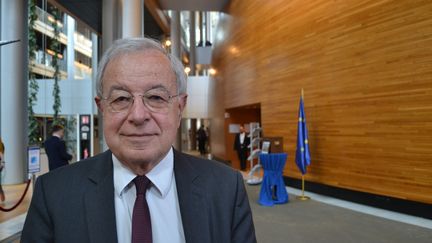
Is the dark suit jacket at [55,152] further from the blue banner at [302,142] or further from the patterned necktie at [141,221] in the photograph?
the patterned necktie at [141,221]

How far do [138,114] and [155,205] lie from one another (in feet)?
1.05

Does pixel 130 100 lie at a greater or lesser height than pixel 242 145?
greater

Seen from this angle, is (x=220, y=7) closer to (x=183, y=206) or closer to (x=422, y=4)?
(x=422, y=4)

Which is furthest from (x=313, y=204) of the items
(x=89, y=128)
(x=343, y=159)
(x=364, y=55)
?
(x=89, y=128)

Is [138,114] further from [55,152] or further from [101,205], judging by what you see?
[55,152]

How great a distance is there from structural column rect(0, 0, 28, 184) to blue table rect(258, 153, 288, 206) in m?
6.68

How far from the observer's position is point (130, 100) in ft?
3.39

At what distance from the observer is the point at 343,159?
6.59 meters

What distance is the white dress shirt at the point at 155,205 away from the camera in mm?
1088

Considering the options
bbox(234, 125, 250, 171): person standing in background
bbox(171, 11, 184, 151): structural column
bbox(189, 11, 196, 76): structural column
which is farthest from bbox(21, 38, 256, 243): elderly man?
bbox(189, 11, 196, 76): structural column

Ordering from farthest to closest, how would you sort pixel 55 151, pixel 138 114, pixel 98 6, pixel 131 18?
pixel 98 6
pixel 131 18
pixel 55 151
pixel 138 114

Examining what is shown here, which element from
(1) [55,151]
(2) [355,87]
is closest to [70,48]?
(1) [55,151]

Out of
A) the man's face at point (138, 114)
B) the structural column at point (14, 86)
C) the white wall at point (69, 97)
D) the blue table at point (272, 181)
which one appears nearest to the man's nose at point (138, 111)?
the man's face at point (138, 114)

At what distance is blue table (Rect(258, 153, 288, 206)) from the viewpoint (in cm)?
659
